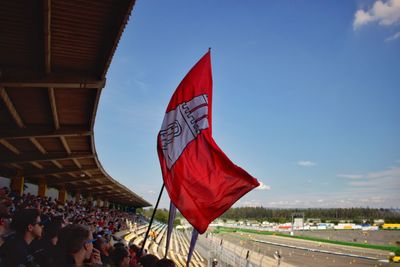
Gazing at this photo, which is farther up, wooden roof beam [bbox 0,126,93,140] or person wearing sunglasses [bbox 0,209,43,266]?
wooden roof beam [bbox 0,126,93,140]

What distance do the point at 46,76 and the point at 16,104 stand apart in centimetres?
315

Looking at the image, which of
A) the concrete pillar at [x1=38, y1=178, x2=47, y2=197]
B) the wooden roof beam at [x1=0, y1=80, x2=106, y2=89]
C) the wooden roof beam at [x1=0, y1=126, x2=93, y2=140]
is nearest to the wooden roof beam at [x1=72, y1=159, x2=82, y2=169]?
the concrete pillar at [x1=38, y1=178, x2=47, y2=197]

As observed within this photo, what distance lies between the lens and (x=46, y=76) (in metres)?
8.43

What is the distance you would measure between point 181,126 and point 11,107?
7.56 m

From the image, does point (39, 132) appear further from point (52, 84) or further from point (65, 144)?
point (52, 84)

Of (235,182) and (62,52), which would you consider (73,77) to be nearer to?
(62,52)

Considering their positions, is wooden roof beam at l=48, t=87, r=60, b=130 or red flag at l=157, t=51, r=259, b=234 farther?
wooden roof beam at l=48, t=87, r=60, b=130

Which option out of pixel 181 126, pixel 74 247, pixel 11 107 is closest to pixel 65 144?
pixel 11 107

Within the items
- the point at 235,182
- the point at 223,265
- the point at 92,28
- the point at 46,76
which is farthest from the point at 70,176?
the point at 235,182

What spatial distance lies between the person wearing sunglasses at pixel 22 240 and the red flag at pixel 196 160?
5.87ft

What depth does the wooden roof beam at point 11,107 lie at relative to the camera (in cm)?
947

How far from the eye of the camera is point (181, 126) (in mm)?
5320

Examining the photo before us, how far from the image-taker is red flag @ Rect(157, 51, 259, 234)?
468 cm

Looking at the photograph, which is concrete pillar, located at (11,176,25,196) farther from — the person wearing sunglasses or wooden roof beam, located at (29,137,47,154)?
the person wearing sunglasses
